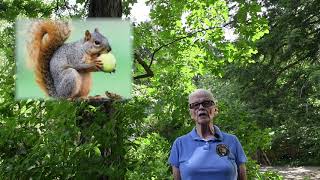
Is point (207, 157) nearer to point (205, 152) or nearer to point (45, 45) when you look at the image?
point (205, 152)

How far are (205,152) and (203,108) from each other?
256 millimetres

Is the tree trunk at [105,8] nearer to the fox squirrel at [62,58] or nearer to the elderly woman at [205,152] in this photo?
the fox squirrel at [62,58]

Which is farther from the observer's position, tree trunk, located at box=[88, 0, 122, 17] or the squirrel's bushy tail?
tree trunk, located at box=[88, 0, 122, 17]

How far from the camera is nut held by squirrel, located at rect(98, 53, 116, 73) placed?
14.5ft

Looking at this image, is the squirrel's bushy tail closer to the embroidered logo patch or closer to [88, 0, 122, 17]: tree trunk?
[88, 0, 122, 17]: tree trunk

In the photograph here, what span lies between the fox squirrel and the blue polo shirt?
1814 millimetres

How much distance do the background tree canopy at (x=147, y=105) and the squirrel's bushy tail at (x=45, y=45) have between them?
0.24 metres

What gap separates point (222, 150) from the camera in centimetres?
272

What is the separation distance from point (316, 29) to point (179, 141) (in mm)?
12193

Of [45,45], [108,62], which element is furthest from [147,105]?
[45,45]

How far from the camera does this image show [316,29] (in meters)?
14.0

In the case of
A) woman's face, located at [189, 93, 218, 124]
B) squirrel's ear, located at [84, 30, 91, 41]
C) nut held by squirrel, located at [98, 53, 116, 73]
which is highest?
squirrel's ear, located at [84, 30, 91, 41]

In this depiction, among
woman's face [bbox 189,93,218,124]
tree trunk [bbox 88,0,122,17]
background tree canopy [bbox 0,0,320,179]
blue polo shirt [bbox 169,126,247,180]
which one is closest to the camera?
blue polo shirt [bbox 169,126,247,180]

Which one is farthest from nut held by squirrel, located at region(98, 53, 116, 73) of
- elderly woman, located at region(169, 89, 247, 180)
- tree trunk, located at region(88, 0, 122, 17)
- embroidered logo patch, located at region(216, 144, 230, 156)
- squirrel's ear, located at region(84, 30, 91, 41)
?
embroidered logo patch, located at region(216, 144, 230, 156)
